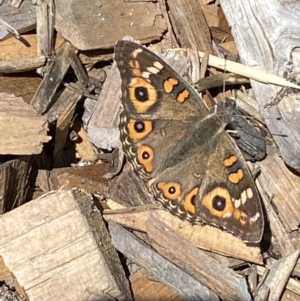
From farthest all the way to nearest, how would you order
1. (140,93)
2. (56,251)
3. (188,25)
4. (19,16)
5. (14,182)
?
(188,25) < (19,16) < (140,93) < (14,182) < (56,251)

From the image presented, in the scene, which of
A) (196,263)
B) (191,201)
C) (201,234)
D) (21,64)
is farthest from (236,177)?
(21,64)

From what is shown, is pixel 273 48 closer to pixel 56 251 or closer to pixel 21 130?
pixel 21 130

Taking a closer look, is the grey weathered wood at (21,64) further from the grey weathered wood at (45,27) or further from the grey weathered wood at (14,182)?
the grey weathered wood at (14,182)

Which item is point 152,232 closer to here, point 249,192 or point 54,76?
point 249,192

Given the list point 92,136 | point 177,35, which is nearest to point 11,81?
point 92,136

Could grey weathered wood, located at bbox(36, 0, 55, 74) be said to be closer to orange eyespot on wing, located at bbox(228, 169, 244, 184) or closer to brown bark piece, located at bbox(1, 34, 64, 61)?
brown bark piece, located at bbox(1, 34, 64, 61)

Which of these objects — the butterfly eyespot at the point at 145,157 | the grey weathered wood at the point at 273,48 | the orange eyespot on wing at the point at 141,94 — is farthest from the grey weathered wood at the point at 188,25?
the butterfly eyespot at the point at 145,157

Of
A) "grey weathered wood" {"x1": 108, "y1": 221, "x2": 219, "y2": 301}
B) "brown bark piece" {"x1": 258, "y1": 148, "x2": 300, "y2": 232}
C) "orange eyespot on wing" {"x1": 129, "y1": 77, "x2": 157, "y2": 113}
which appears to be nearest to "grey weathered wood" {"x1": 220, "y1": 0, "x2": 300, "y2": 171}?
"brown bark piece" {"x1": 258, "y1": 148, "x2": 300, "y2": 232}

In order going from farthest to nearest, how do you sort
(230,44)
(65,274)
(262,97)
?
1. (230,44)
2. (262,97)
3. (65,274)
